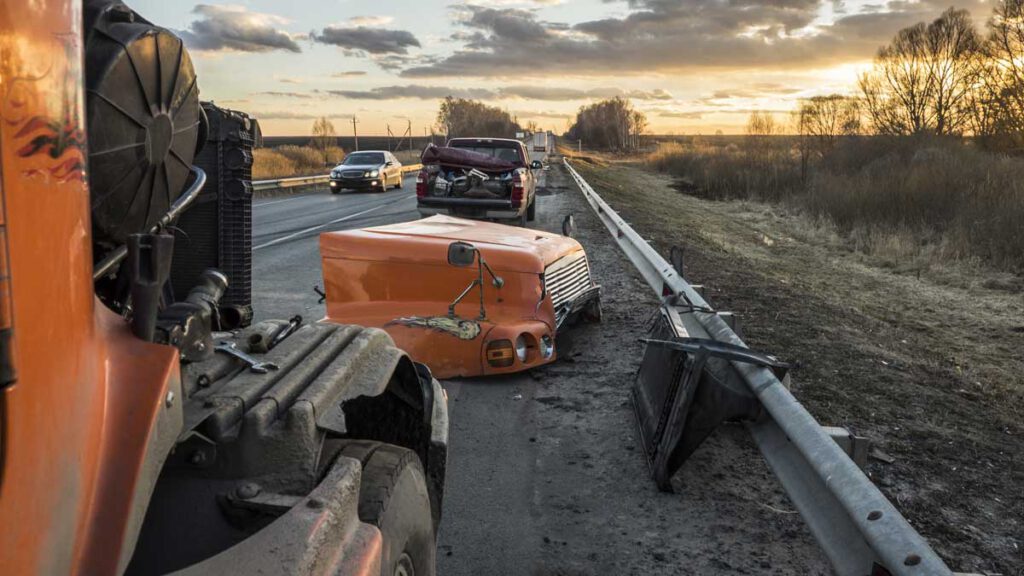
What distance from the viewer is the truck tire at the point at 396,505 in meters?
2.04

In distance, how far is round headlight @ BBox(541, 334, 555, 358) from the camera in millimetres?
5688

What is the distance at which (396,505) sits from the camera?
Answer: 2.13 metres

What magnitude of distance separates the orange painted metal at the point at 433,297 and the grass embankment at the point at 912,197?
34.1 ft

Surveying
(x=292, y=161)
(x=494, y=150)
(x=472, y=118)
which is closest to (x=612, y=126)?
(x=472, y=118)

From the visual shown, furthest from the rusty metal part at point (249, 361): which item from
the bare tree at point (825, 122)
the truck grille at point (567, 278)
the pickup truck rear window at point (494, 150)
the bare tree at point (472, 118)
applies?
the bare tree at point (472, 118)

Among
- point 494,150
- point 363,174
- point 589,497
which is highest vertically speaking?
point 494,150

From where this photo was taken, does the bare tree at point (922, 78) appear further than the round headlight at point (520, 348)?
Yes

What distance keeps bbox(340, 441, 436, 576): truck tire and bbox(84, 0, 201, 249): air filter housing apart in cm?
83

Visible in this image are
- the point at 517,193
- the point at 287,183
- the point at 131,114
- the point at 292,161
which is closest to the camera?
the point at 131,114

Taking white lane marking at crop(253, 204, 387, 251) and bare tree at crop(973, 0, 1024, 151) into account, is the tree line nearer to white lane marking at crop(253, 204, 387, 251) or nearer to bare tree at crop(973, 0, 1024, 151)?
bare tree at crop(973, 0, 1024, 151)

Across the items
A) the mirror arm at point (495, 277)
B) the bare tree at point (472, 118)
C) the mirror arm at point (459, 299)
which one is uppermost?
the bare tree at point (472, 118)

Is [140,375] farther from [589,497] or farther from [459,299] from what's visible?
[459,299]

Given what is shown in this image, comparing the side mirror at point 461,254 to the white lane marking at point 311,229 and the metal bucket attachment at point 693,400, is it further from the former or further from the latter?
the white lane marking at point 311,229

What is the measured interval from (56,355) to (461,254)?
168 inches
